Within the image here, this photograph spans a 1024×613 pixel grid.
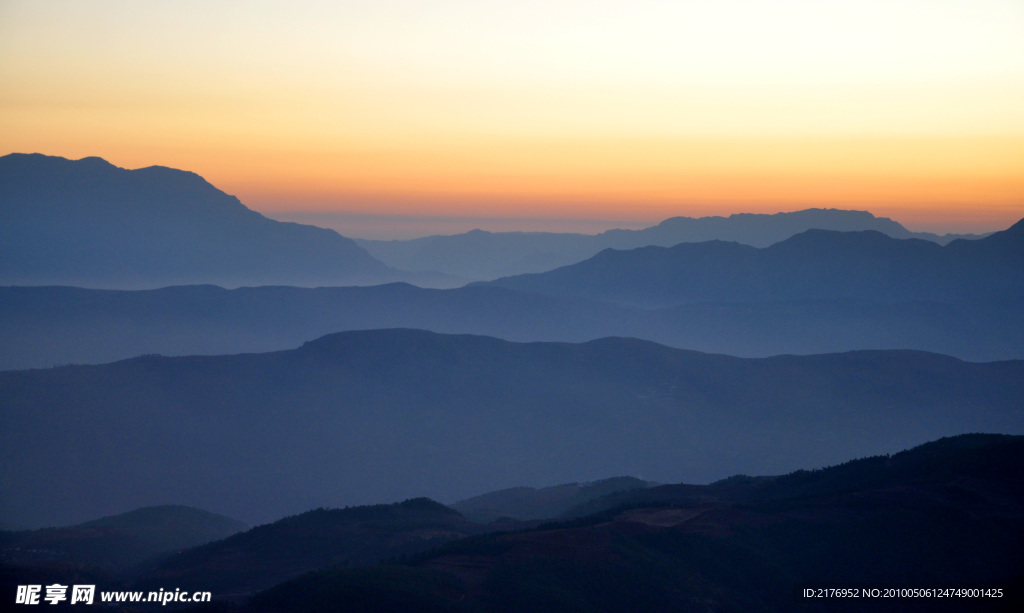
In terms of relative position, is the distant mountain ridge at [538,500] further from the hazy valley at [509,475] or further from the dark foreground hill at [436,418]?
the dark foreground hill at [436,418]

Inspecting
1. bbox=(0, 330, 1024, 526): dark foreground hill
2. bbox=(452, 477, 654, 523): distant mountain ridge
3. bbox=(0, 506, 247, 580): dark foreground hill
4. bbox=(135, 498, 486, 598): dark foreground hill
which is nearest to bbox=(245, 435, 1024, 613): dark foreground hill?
bbox=(135, 498, 486, 598): dark foreground hill

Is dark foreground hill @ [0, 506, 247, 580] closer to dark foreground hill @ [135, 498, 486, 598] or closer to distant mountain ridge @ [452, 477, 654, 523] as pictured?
dark foreground hill @ [135, 498, 486, 598]

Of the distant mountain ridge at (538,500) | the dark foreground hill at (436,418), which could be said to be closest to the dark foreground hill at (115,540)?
the dark foreground hill at (436,418)

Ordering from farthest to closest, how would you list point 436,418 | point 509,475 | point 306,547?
point 436,418, point 509,475, point 306,547

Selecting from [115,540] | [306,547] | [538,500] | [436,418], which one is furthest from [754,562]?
[436,418]

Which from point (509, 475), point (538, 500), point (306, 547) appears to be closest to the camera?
point (306, 547)

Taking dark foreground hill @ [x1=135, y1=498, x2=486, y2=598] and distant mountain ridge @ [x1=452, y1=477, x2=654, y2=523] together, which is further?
distant mountain ridge @ [x1=452, y1=477, x2=654, y2=523]

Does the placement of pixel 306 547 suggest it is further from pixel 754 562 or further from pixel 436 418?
pixel 436 418
